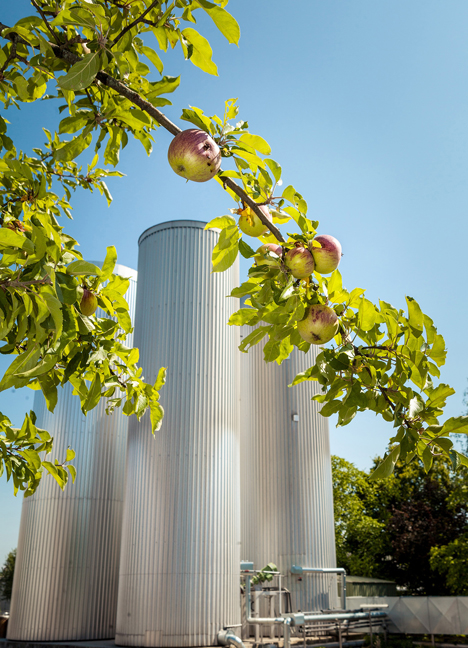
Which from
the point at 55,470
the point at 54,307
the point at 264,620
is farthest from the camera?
the point at 264,620

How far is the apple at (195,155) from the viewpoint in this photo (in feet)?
4.55

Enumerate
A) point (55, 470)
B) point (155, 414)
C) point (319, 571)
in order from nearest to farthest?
1. point (155, 414)
2. point (55, 470)
3. point (319, 571)

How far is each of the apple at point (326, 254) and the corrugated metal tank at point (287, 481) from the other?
1259 centimetres

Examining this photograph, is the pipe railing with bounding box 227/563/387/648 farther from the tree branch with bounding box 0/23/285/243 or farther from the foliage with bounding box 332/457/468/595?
the tree branch with bounding box 0/23/285/243

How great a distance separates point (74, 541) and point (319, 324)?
11838 millimetres

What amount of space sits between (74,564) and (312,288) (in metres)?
11.8

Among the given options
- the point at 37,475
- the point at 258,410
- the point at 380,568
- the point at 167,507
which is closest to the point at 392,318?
the point at 37,475

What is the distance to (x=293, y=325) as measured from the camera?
169 centimetres

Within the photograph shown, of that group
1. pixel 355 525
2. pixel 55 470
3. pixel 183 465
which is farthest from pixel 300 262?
pixel 355 525

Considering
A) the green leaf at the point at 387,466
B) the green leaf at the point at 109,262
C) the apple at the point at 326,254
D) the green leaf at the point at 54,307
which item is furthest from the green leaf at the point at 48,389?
the green leaf at the point at 387,466

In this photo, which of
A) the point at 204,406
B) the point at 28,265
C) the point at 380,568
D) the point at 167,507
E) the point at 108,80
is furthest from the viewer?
the point at 380,568

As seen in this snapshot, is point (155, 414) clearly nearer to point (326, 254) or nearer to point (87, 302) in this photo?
point (87, 302)

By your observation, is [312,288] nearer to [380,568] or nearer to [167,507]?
[167,507]

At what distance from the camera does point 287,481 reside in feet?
44.7
